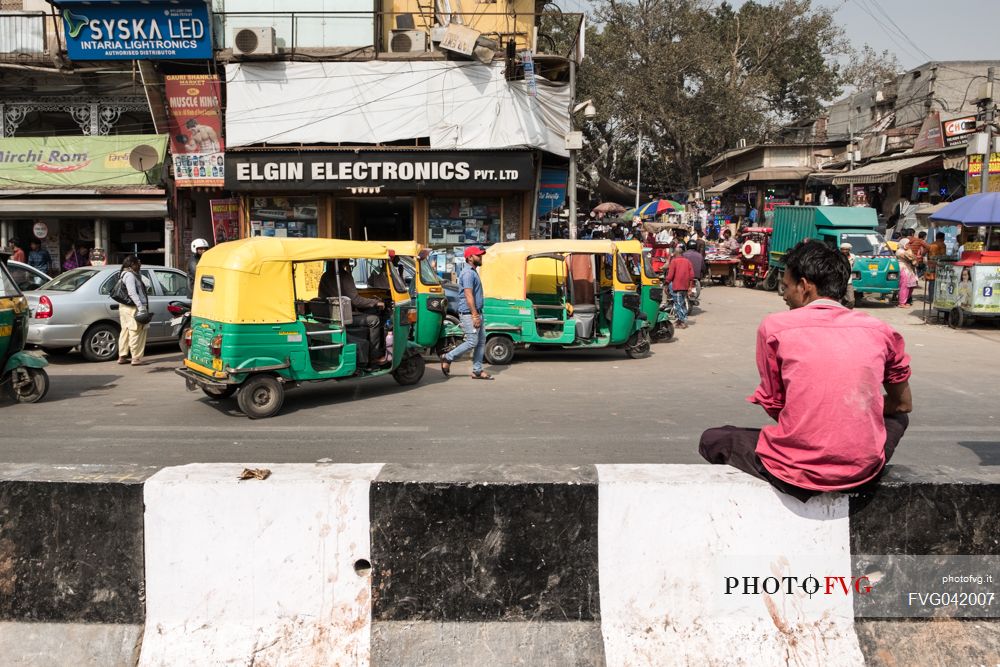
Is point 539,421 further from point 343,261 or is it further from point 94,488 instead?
point 94,488

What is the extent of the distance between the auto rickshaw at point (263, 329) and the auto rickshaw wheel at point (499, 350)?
3.52 metres

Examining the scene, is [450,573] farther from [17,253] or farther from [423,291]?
[17,253]

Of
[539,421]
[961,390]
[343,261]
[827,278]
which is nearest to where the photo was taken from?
[827,278]

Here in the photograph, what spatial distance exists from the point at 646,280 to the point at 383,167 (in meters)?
7.23

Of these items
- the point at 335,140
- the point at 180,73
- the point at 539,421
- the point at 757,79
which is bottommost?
the point at 539,421

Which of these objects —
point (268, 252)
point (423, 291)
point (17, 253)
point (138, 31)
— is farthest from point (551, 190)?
point (268, 252)

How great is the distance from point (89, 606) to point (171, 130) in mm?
18390

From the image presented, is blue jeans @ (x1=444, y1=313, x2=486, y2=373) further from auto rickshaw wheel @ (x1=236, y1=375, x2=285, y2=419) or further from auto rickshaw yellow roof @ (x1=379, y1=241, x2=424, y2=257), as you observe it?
auto rickshaw wheel @ (x1=236, y1=375, x2=285, y2=419)

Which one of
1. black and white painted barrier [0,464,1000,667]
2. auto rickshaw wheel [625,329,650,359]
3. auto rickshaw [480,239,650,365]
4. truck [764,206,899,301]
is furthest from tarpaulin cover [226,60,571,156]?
black and white painted barrier [0,464,1000,667]

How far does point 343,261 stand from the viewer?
32.1ft

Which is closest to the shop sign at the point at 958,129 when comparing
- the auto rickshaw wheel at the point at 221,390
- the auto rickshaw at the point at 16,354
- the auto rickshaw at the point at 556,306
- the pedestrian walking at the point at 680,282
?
the pedestrian walking at the point at 680,282

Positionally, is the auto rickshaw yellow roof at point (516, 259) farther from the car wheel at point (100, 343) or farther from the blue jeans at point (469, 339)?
the car wheel at point (100, 343)

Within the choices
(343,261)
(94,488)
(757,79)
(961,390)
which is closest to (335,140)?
(343,261)

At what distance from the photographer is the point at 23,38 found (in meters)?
19.6
